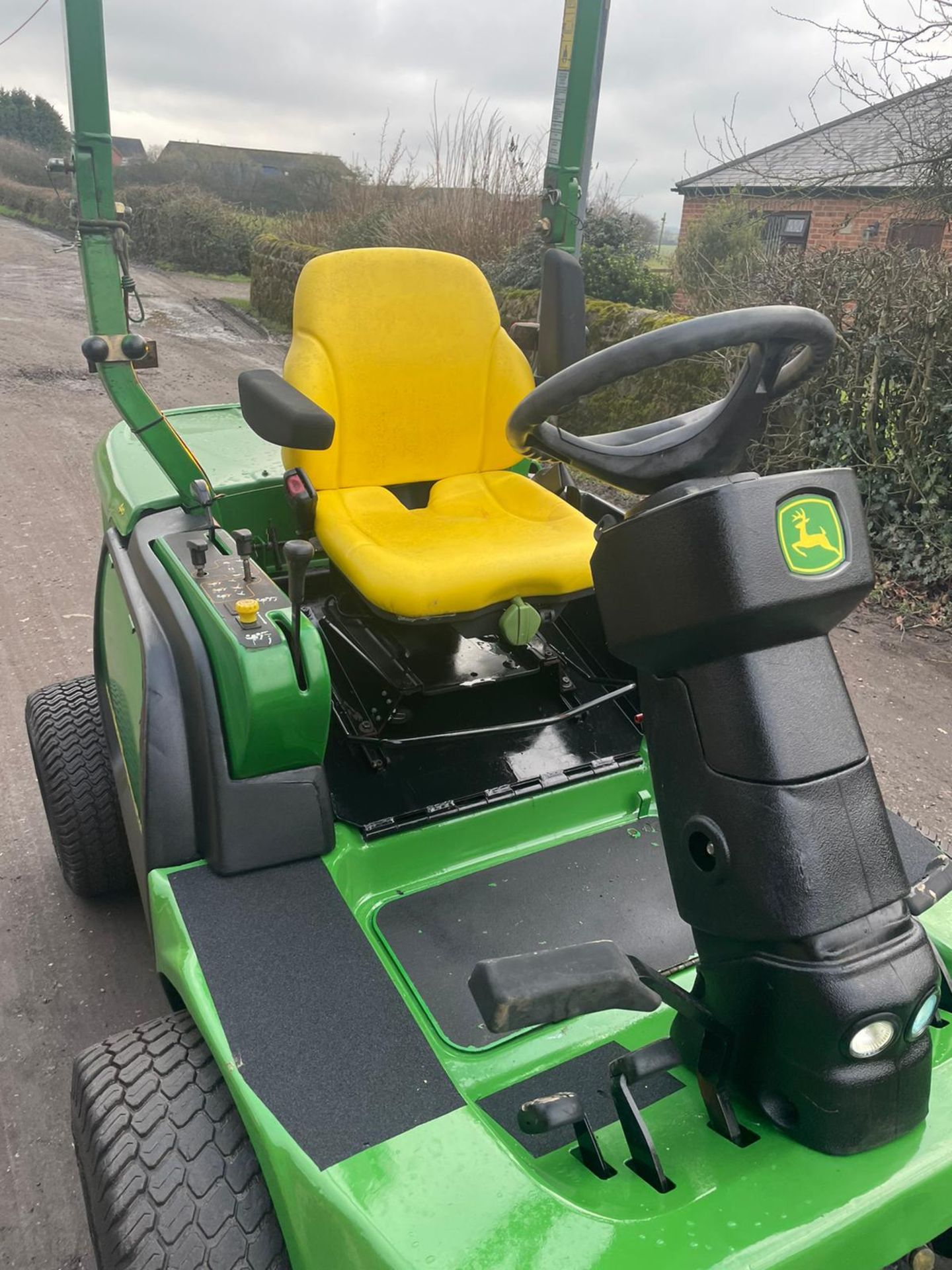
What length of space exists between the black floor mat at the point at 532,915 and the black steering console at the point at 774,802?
588mm

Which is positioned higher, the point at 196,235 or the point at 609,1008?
the point at 196,235

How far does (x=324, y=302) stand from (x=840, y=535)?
162 centimetres

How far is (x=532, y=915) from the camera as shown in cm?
182

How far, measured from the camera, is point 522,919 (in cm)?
181

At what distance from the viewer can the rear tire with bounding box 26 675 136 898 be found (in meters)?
2.31

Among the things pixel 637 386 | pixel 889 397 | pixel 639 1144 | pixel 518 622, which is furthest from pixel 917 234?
pixel 639 1144

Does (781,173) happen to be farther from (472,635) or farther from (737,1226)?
(737,1226)

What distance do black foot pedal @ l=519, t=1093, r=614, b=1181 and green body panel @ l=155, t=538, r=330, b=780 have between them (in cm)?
74

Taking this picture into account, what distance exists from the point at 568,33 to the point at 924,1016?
2311mm

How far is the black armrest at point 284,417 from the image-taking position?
1.96 meters

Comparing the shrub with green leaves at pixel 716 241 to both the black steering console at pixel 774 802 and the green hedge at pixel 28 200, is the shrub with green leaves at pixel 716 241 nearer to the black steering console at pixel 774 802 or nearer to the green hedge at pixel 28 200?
the black steering console at pixel 774 802

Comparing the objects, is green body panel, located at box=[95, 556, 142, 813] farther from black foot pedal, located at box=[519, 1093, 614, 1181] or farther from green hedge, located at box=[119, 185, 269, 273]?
green hedge, located at box=[119, 185, 269, 273]

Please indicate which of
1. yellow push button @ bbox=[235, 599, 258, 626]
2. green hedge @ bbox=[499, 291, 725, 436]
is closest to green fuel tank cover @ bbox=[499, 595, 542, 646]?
yellow push button @ bbox=[235, 599, 258, 626]

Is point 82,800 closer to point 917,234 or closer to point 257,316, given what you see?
point 917,234
